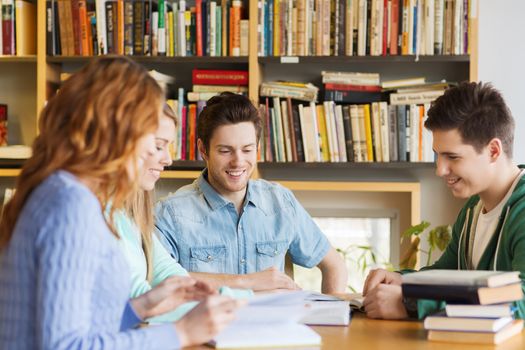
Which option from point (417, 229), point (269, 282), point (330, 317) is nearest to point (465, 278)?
point (330, 317)

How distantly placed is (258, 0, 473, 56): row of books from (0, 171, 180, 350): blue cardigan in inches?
95.9

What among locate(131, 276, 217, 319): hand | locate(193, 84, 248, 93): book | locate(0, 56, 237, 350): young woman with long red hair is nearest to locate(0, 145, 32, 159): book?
locate(193, 84, 248, 93): book

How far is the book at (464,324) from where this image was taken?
1754mm

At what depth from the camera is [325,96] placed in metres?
3.81

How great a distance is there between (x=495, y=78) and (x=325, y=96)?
77cm

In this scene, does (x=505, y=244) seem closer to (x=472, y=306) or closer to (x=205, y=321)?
(x=472, y=306)

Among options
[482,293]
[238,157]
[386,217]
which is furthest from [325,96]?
[482,293]

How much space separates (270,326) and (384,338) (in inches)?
12.3

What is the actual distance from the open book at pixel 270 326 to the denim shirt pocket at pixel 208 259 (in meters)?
0.97

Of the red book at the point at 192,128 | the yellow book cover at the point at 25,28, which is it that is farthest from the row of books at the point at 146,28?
the red book at the point at 192,128

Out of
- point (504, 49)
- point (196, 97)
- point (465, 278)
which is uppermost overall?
point (504, 49)

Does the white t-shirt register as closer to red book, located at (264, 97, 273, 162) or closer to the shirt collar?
the shirt collar

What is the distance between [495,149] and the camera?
2244mm

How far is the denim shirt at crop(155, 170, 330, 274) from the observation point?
273cm
